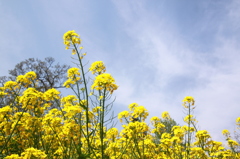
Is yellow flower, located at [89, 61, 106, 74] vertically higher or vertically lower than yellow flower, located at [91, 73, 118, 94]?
higher

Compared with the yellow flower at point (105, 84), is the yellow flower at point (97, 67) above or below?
above

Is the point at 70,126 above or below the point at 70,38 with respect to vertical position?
below

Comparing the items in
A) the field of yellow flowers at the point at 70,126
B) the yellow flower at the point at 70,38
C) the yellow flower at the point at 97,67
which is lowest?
the field of yellow flowers at the point at 70,126

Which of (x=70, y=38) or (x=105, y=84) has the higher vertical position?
(x=70, y=38)

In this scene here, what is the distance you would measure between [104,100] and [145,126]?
151 cm

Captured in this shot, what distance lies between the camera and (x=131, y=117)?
189 inches

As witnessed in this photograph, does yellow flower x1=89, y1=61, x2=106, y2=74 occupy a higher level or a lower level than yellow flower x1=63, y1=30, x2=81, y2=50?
lower

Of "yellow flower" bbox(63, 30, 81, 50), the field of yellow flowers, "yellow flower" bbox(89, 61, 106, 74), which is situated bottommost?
the field of yellow flowers

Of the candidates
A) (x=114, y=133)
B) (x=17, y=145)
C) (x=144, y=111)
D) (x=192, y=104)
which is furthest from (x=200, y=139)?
(x=17, y=145)

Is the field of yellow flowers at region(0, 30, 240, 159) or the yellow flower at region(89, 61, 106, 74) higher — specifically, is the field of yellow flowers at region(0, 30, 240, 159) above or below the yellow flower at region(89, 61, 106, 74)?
below

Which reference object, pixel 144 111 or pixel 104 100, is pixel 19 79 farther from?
pixel 144 111

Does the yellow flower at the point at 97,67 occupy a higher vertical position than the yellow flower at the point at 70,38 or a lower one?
lower

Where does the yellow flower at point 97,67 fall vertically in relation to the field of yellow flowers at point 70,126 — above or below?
above

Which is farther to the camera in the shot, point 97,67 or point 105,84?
point 97,67
